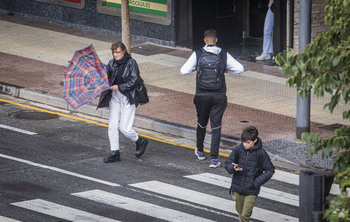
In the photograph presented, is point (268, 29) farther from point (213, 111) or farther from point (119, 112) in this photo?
point (119, 112)

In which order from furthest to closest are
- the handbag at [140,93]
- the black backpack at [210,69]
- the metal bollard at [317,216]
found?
the handbag at [140,93] → the black backpack at [210,69] → the metal bollard at [317,216]

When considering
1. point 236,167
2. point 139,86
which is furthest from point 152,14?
point 236,167

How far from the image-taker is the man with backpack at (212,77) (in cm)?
1146

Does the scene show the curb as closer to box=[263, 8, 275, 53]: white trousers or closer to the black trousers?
the black trousers

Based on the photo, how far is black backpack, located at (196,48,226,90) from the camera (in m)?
11.4

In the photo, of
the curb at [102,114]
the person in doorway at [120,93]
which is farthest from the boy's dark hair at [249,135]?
the curb at [102,114]

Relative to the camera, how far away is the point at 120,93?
1163cm

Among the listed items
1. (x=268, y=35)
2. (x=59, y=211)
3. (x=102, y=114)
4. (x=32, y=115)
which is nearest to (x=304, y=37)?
(x=102, y=114)

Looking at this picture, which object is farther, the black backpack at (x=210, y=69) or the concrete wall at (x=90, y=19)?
the concrete wall at (x=90, y=19)

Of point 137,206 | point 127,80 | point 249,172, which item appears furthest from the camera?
point 127,80

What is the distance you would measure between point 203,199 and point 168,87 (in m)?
6.72

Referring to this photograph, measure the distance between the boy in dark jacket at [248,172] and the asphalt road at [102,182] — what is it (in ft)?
3.45

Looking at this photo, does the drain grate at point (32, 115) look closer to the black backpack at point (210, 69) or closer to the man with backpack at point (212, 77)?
the man with backpack at point (212, 77)

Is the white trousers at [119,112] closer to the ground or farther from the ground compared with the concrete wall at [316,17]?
closer to the ground
